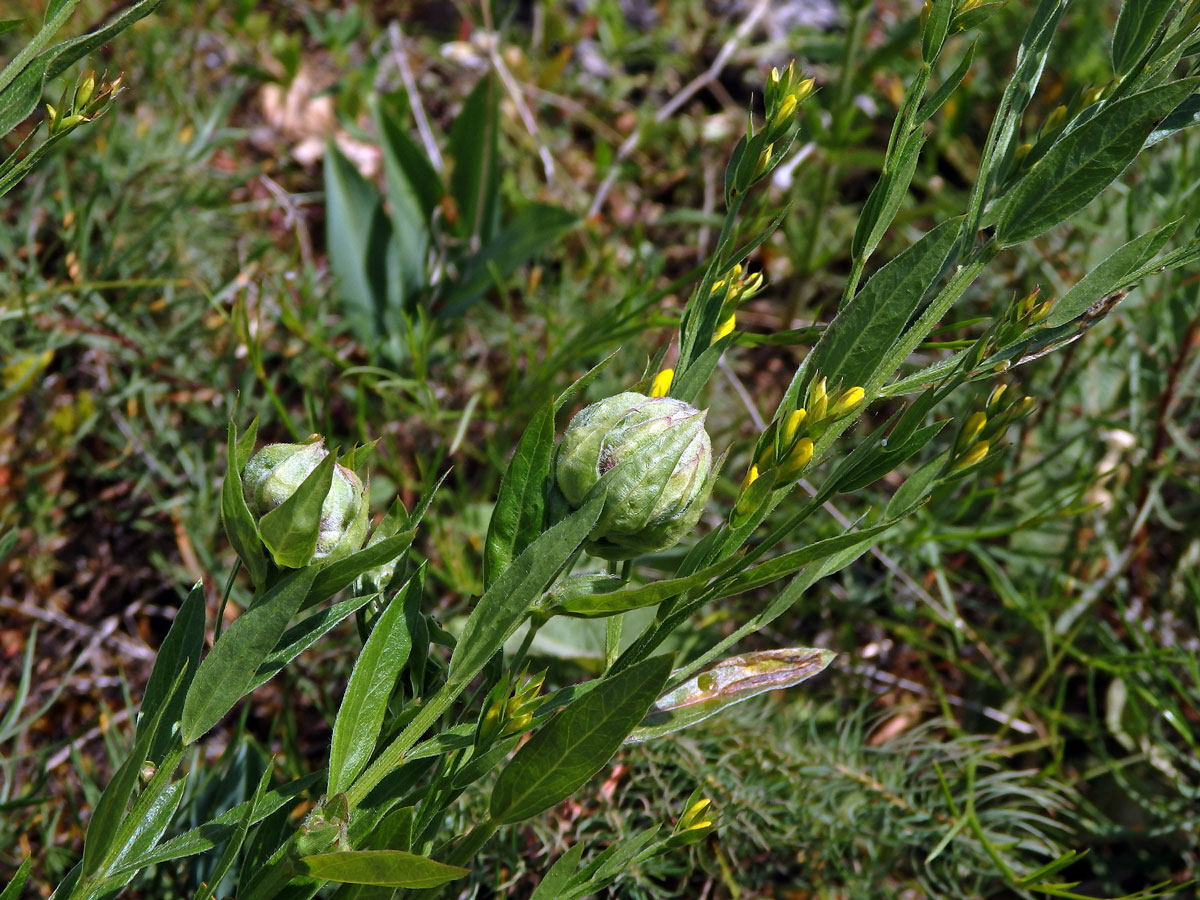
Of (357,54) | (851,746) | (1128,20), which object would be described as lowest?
(851,746)

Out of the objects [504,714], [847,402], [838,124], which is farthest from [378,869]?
[838,124]

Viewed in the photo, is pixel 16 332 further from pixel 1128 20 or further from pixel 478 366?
pixel 1128 20

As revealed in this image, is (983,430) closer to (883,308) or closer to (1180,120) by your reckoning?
(883,308)

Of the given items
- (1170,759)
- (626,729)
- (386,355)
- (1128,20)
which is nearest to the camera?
(626,729)

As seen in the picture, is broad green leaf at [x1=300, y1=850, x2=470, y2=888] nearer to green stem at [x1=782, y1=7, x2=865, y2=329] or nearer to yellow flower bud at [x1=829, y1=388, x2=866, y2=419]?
yellow flower bud at [x1=829, y1=388, x2=866, y2=419]

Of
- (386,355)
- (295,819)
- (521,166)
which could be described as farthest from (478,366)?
(295,819)

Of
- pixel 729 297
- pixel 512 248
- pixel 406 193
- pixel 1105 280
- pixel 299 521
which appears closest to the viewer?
pixel 299 521
